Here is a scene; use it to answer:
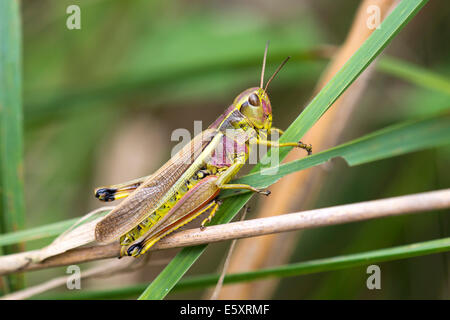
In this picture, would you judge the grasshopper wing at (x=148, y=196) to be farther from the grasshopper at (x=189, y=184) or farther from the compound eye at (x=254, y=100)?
the compound eye at (x=254, y=100)

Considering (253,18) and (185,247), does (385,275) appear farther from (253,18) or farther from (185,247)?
(253,18)

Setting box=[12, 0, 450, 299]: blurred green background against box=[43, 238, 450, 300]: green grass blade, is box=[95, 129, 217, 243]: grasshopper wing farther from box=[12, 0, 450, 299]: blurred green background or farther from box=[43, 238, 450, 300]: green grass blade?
box=[12, 0, 450, 299]: blurred green background

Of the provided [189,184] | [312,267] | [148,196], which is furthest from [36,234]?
[312,267]

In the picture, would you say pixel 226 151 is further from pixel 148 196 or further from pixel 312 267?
pixel 312 267

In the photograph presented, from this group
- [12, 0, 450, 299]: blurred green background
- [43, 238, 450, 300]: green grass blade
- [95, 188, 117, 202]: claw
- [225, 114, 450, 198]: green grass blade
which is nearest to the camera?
[43, 238, 450, 300]: green grass blade

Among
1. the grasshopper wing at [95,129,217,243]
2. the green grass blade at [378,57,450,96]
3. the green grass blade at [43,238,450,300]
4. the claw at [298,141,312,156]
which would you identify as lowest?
the green grass blade at [43,238,450,300]

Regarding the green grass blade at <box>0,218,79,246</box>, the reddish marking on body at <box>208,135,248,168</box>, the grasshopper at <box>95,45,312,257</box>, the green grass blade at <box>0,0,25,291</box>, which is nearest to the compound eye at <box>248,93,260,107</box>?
the grasshopper at <box>95,45,312,257</box>

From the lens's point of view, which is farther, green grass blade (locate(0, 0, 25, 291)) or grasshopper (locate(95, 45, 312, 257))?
green grass blade (locate(0, 0, 25, 291))

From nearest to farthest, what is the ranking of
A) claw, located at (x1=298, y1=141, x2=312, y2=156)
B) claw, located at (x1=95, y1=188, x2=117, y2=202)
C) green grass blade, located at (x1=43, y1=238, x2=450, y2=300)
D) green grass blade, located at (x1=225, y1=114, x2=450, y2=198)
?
1. green grass blade, located at (x1=43, y1=238, x2=450, y2=300)
2. green grass blade, located at (x1=225, y1=114, x2=450, y2=198)
3. claw, located at (x1=298, y1=141, x2=312, y2=156)
4. claw, located at (x1=95, y1=188, x2=117, y2=202)
